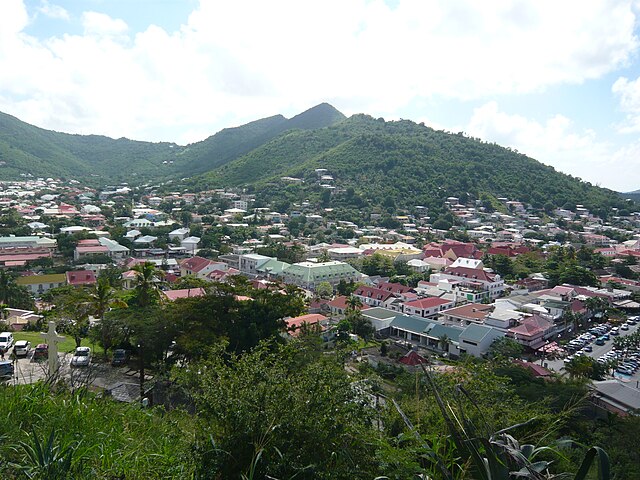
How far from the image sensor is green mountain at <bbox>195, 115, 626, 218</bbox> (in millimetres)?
69188

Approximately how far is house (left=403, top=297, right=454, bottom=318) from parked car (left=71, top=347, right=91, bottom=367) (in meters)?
17.0

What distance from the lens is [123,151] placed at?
129 meters

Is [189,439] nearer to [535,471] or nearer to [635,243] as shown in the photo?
[535,471]

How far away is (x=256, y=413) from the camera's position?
3.82 metres

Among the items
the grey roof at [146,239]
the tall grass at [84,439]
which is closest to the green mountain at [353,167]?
the grey roof at [146,239]

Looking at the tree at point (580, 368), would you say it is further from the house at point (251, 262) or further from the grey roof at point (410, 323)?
the house at point (251, 262)

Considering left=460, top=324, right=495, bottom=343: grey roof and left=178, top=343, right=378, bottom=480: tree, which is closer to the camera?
left=178, top=343, right=378, bottom=480: tree

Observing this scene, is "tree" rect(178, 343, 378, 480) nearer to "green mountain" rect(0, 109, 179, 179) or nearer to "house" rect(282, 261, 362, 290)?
"house" rect(282, 261, 362, 290)

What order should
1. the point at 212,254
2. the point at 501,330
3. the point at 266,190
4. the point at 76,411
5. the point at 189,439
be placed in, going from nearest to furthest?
the point at 189,439 < the point at 76,411 < the point at 501,330 < the point at 212,254 < the point at 266,190

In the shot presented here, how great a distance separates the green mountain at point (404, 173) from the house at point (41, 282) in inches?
1588

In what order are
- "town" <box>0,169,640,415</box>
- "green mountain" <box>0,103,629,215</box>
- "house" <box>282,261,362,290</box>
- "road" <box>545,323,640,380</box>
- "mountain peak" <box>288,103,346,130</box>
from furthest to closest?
"mountain peak" <box>288,103,346,130</box> < "green mountain" <box>0,103,629,215</box> < "house" <box>282,261,362,290</box> < "road" <box>545,323,640,380</box> < "town" <box>0,169,640,415</box>

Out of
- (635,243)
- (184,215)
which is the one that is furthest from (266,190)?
(635,243)

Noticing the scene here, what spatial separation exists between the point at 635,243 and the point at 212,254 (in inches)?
1824

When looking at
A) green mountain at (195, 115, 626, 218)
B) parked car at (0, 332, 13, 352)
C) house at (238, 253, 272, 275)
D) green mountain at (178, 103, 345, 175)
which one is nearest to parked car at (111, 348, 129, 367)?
parked car at (0, 332, 13, 352)
